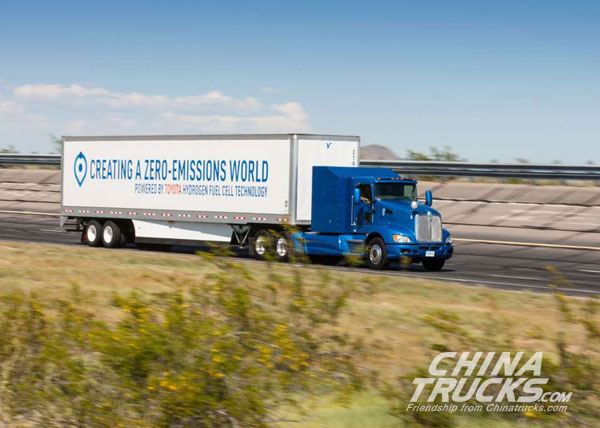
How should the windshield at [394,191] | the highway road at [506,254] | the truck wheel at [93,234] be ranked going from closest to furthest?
the highway road at [506,254] < the windshield at [394,191] < the truck wheel at [93,234]

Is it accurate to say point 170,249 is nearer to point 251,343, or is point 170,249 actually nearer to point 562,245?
point 562,245

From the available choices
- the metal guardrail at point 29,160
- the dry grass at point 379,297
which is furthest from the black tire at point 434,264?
the metal guardrail at point 29,160

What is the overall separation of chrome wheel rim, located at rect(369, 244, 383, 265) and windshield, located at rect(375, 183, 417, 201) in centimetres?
131

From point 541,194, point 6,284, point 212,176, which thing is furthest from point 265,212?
point 541,194

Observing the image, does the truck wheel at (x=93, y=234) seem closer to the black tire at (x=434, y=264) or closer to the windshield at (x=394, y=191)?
the windshield at (x=394, y=191)

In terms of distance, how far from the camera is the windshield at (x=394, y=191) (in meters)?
23.1

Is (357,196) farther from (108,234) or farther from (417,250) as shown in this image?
(108,234)

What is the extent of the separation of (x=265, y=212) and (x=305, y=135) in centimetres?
236

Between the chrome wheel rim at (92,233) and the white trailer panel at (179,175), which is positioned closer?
the white trailer panel at (179,175)

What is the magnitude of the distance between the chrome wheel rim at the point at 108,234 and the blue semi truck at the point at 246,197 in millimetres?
35

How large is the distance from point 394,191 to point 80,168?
11237mm

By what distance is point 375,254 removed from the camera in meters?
22.6

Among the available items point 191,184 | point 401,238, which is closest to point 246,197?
point 191,184

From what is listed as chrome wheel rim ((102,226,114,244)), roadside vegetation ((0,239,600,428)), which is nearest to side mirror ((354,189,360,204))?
chrome wheel rim ((102,226,114,244))
